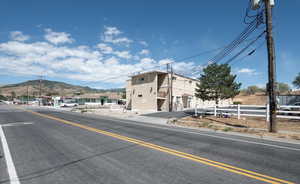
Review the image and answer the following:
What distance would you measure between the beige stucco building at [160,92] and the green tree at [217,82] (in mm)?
5865

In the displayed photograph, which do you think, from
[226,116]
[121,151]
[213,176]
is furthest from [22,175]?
[226,116]

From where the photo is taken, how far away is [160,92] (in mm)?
30562

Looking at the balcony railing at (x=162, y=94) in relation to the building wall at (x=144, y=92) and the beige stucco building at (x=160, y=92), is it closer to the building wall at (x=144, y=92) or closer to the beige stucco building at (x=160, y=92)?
the beige stucco building at (x=160, y=92)

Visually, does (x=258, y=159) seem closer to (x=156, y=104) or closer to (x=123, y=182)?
(x=123, y=182)

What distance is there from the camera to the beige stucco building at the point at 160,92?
97.3ft

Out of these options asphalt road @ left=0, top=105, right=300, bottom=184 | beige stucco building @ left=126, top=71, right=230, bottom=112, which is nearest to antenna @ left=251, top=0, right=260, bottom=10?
asphalt road @ left=0, top=105, right=300, bottom=184

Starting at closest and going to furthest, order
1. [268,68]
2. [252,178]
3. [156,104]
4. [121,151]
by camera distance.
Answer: [252,178] → [121,151] → [268,68] → [156,104]

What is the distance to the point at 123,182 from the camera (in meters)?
3.57

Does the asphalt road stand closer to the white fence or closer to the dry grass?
the white fence

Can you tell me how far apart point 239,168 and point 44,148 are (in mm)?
6613

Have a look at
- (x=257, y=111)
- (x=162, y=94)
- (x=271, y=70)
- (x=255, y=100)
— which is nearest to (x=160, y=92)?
(x=162, y=94)

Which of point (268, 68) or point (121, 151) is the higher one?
point (268, 68)

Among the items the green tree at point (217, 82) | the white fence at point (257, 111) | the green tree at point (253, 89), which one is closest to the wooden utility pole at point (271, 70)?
the white fence at point (257, 111)

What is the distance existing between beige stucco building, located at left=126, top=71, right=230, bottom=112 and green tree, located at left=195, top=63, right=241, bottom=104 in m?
5.86
